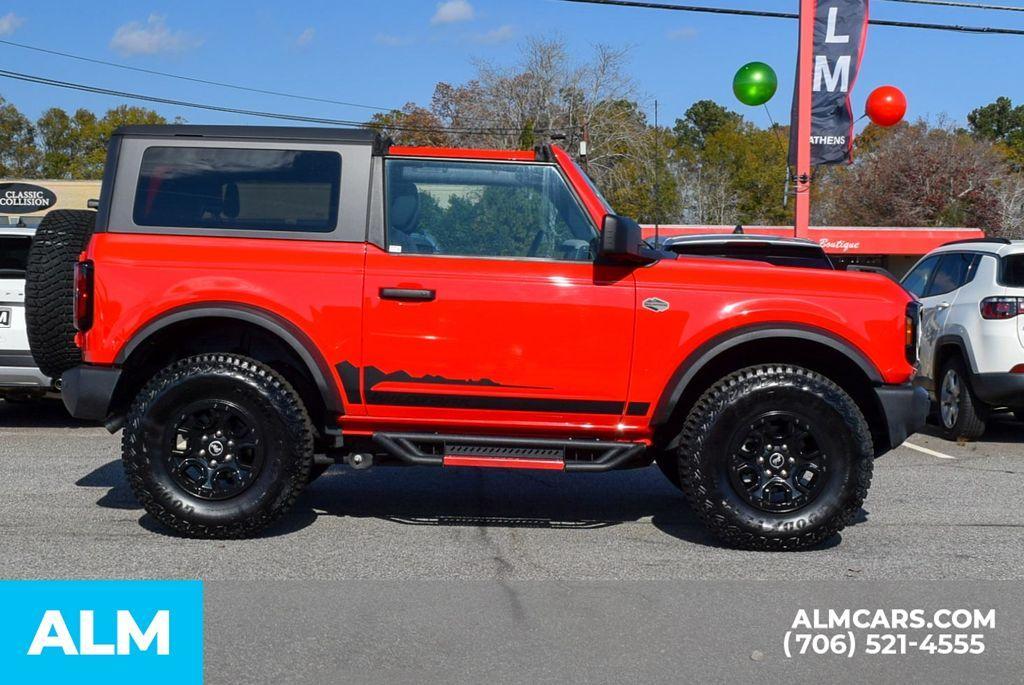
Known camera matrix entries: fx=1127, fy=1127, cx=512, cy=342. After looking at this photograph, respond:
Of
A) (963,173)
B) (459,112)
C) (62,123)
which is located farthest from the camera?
(62,123)

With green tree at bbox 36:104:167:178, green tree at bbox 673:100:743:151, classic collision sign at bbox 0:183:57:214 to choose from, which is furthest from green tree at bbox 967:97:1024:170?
classic collision sign at bbox 0:183:57:214

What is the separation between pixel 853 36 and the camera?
16.0m

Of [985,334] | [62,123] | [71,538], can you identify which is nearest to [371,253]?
[71,538]

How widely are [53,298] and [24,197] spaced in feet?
98.4

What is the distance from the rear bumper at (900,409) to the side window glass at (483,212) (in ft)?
5.64

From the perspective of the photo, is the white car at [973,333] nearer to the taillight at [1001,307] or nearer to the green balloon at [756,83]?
the taillight at [1001,307]

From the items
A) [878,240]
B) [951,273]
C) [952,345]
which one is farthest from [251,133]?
[878,240]

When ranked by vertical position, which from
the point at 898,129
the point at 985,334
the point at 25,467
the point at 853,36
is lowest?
the point at 25,467

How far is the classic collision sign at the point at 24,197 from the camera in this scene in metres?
33.1

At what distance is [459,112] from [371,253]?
3858cm

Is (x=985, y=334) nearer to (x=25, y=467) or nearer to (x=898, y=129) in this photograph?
(x=25, y=467)

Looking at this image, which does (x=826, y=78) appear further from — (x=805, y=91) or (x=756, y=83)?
(x=756, y=83)

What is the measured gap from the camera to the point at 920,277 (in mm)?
11070

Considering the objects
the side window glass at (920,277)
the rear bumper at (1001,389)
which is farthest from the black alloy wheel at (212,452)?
the side window glass at (920,277)
